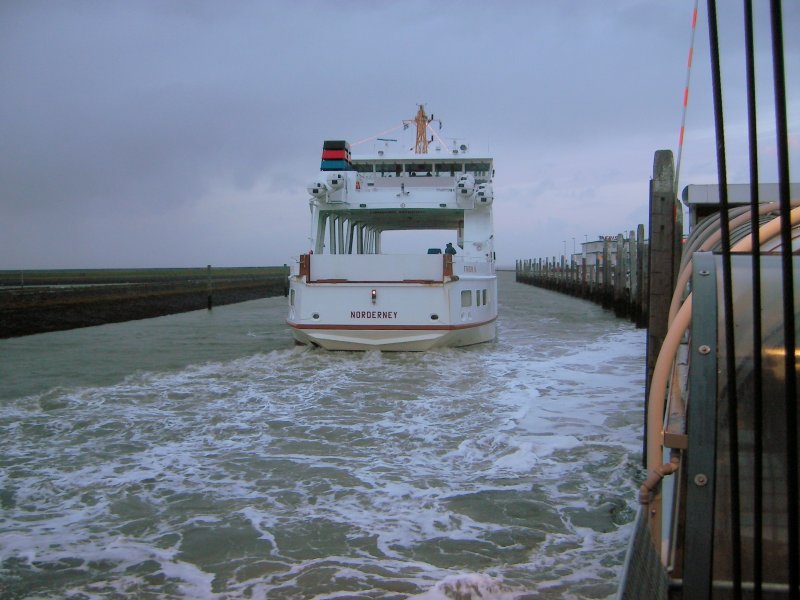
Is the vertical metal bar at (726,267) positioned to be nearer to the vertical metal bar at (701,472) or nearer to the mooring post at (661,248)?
the vertical metal bar at (701,472)

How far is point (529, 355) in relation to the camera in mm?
13477

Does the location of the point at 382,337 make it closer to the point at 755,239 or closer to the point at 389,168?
the point at 389,168

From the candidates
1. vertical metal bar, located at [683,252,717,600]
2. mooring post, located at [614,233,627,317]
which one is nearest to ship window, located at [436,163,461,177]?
mooring post, located at [614,233,627,317]

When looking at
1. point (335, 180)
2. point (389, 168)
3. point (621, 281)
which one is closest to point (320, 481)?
point (335, 180)

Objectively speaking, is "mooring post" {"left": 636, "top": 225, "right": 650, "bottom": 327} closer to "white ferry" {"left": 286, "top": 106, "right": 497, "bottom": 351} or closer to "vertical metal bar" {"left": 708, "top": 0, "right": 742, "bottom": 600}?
"white ferry" {"left": 286, "top": 106, "right": 497, "bottom": 351}

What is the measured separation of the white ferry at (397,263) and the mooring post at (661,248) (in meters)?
6.16

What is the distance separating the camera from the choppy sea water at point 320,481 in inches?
158

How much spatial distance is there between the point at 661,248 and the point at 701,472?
3.99 m

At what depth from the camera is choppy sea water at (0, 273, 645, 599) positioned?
402 cm

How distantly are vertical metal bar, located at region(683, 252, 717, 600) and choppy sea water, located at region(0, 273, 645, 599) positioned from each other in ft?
6.34

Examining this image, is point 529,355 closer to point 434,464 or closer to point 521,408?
point 521,408

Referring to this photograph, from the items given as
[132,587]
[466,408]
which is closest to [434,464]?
[466,408]

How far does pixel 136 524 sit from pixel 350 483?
1.75m

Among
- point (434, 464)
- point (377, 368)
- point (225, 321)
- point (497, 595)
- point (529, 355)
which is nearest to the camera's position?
point (497, 595)
